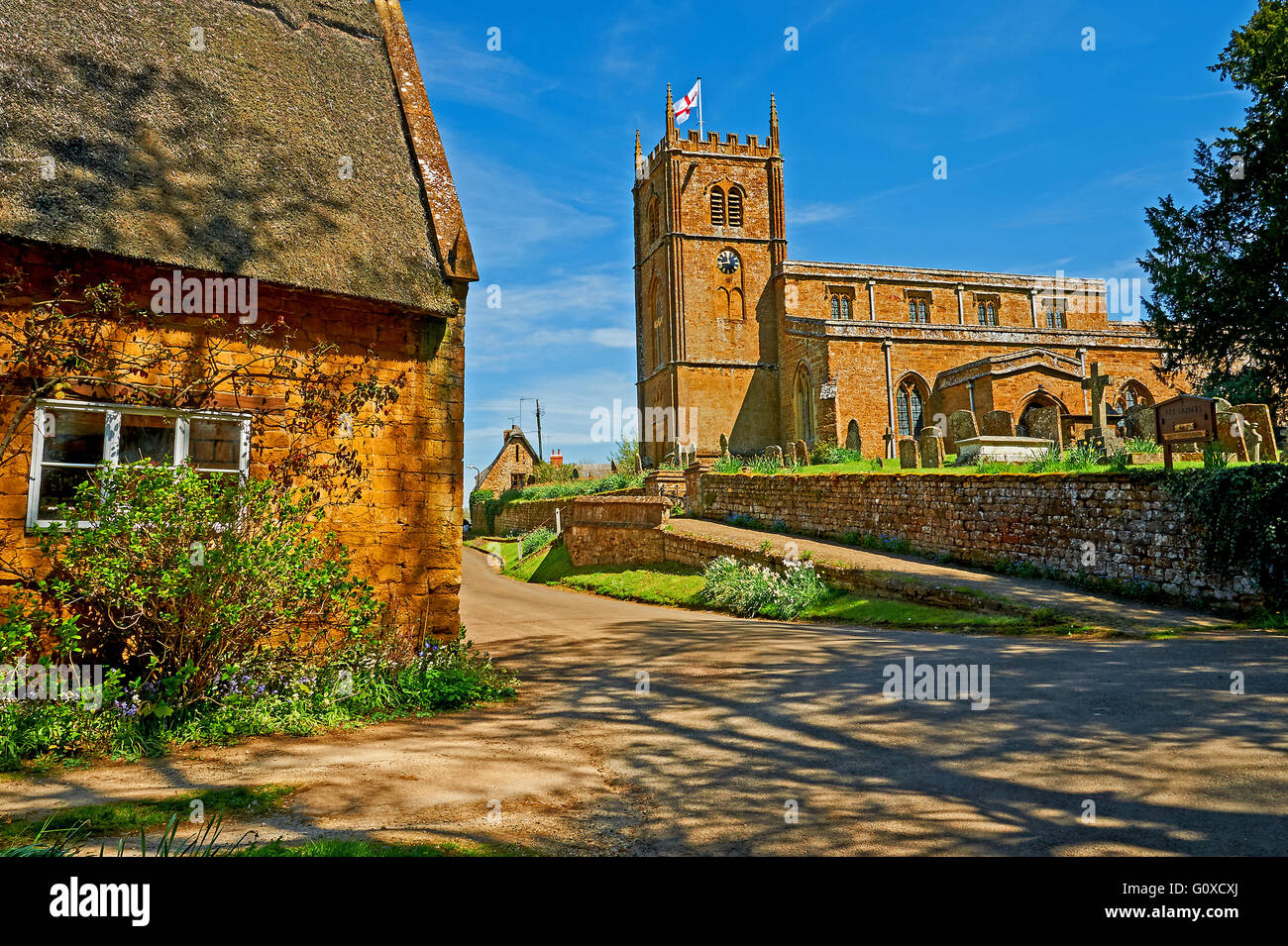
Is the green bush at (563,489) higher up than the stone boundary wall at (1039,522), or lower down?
higher up

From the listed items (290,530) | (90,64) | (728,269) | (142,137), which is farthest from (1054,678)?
(728,269)

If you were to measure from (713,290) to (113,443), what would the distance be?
39404 millimetres

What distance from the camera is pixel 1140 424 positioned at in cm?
2252

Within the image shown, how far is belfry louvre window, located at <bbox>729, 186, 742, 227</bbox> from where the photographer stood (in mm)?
45156

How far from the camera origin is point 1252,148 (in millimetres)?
18656

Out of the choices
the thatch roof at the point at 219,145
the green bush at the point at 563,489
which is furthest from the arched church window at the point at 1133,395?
the thatch roof at the point at 219,145

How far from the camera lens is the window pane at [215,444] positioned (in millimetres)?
7441

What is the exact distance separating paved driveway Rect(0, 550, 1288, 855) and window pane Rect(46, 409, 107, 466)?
289 centimetres

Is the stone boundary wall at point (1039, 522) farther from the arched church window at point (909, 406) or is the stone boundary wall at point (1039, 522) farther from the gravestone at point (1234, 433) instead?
the arched church window at point (909, 406)

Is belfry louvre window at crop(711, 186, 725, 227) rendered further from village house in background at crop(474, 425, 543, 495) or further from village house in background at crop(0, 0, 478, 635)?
village house in background at crop(0, 0, 478, 635)

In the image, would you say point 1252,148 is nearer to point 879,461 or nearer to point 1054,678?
point 879,461

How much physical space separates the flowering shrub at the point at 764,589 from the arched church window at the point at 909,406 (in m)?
21.6

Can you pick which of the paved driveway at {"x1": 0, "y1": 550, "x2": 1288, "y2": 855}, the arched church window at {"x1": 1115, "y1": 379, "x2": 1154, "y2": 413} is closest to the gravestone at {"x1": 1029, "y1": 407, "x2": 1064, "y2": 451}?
the arched church window at {"x1": 1115, "y1": 379, "x2": 1154, "y2": 413}

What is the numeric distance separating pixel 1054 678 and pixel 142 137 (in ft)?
34.2
